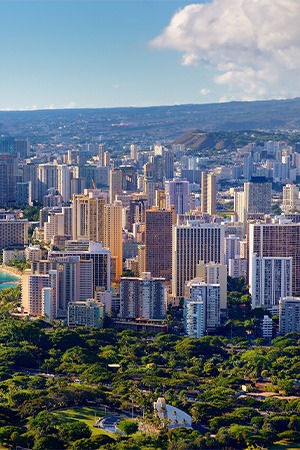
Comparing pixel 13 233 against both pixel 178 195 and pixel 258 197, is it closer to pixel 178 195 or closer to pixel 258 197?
pixel 178 195

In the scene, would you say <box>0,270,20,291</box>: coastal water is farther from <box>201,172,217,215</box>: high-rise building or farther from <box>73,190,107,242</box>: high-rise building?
<box>201,172,217,215</box>: high-rise building

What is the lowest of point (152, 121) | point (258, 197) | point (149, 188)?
point (258, 197)

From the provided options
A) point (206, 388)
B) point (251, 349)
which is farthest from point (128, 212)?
point (206, 388)

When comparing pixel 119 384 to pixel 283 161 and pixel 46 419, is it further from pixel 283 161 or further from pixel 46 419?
pixel 283 161

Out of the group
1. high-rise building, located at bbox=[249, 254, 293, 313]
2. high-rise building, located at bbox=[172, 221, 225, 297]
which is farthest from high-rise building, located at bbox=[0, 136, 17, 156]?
high-rise building, located at bbox=[249, 254, 293, 313]

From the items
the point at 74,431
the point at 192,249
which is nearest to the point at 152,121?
the point at 192,249
